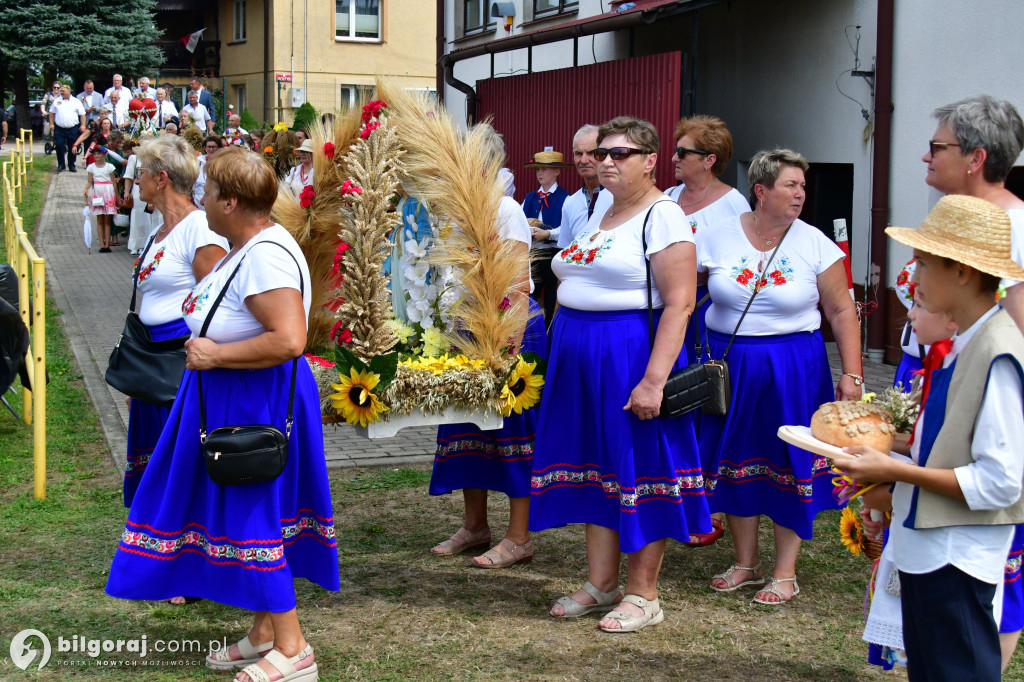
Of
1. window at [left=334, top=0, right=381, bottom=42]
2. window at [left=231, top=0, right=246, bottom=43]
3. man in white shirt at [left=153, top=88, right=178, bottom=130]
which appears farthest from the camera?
window at [left=231, top=0, right=246, bottom=43]

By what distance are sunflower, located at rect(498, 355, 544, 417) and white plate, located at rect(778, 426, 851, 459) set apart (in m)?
1.75

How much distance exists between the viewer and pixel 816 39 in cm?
995

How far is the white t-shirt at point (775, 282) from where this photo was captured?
448cm

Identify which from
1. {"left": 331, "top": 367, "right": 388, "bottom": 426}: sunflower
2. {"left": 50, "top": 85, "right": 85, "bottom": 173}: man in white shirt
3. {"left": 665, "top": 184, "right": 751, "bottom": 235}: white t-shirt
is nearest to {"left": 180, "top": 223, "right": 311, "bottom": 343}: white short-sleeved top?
{"left": 331, "top": 367, "right": 388, "bottom": 426}: sunflower

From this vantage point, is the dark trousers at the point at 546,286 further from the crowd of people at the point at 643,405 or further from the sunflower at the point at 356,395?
the sunflower at the point at 356,395

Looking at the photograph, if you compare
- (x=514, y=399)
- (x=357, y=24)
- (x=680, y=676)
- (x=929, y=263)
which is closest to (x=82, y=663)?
(x=514, y=399)

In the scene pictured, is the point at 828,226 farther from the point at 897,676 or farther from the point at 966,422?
the point at 966,422

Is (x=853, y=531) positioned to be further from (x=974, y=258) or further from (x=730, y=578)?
(x=730, y=578)

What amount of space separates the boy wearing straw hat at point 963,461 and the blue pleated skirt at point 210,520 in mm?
1937

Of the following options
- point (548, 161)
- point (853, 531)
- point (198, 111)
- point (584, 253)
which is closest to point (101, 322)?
point (548, 161)

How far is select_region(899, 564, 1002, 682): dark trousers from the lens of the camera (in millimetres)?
2561

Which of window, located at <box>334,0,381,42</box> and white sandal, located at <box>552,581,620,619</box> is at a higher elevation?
window, located at <box>334,0,381,42</box>

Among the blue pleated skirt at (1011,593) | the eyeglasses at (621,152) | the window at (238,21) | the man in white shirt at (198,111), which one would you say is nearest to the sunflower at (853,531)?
the blue pleated skirt at (1011,593)

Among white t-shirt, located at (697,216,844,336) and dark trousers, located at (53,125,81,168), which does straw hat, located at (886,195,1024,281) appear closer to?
white t-shirt, located at (697,216,844,336)
